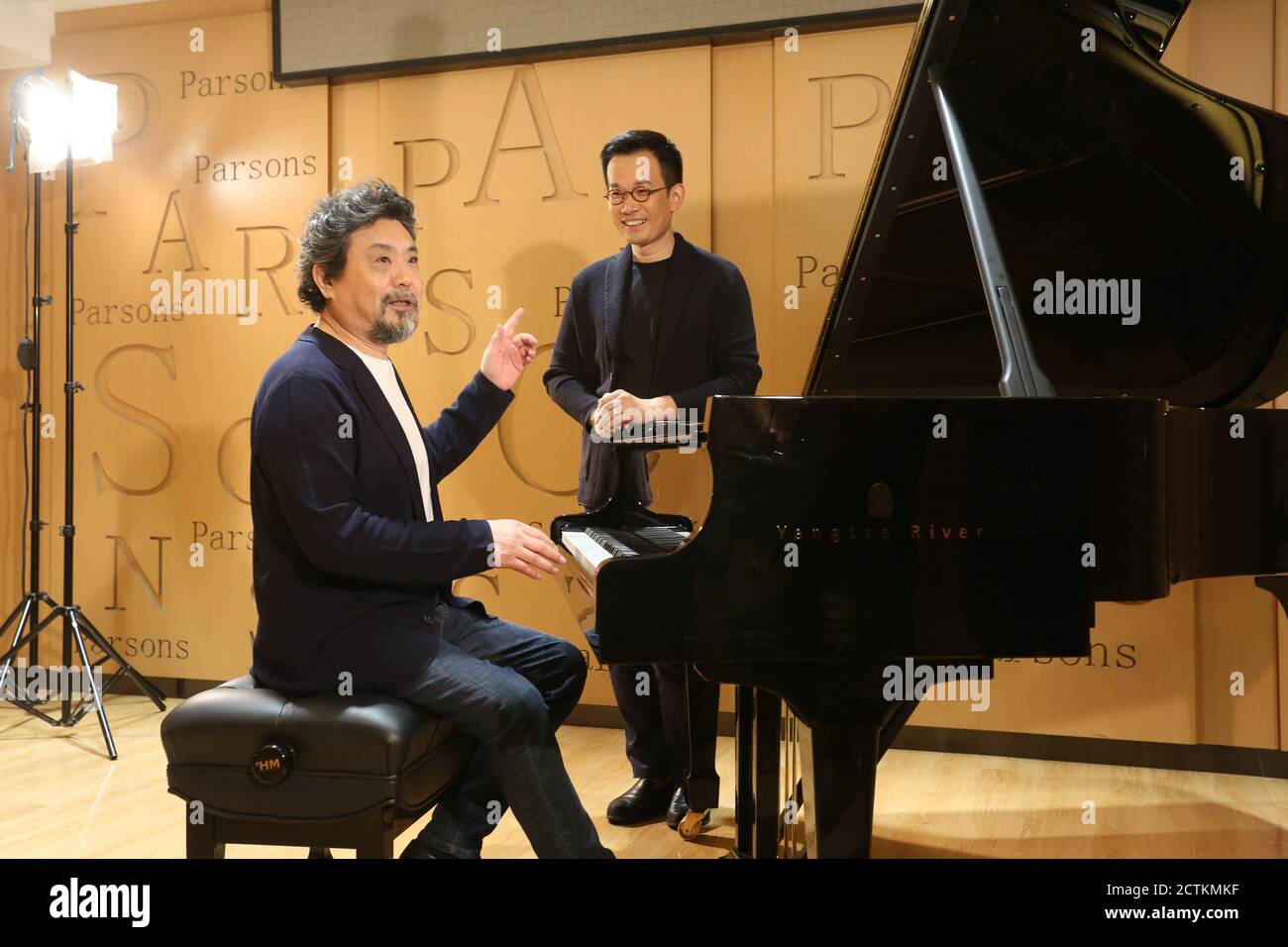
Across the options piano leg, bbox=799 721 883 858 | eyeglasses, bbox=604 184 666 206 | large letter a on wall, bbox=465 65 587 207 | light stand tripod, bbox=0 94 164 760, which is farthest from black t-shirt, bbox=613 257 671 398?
light stand tripod, bbox=0 94 164 760

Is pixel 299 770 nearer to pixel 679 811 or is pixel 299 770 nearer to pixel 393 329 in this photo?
pixel 393 329

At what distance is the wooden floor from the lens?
2633 millimetres

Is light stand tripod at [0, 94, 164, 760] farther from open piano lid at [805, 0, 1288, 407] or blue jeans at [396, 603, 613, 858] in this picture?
open piano lid at [805, 0, 1288, 407]

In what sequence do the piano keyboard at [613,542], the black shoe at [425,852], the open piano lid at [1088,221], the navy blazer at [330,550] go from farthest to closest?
the open piano lid at [1088,221], the piano keyboard at [613,542], the black shoe at [425,852], the navy blazer at [330,550]

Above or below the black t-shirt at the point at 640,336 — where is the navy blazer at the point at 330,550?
below

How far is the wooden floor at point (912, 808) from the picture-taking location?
8.64 ft

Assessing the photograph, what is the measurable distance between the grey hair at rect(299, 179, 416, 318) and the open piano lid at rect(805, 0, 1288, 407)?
3.33 ft

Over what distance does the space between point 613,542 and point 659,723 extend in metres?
0.91

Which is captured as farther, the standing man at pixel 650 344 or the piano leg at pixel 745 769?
the standing man at pixel 650 344

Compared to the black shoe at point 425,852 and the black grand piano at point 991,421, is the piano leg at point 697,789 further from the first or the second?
the black shoe at point 425,852

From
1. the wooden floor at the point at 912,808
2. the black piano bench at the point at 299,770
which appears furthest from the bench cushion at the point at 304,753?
the wooden floor at the point at 912,808

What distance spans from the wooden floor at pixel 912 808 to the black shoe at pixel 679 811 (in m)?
0.05
